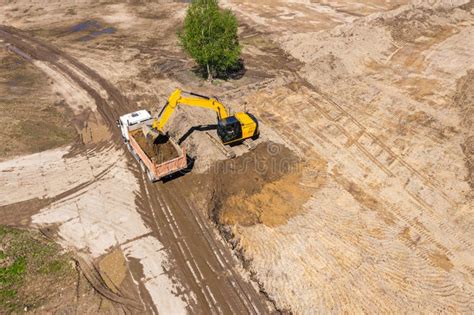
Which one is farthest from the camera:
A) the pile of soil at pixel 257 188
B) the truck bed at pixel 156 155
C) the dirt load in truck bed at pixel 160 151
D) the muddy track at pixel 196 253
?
the dirt load in truck bed at pixel 160 151

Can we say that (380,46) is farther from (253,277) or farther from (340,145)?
(253,277)

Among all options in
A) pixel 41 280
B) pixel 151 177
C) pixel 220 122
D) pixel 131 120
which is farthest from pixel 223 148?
pixel 41 280

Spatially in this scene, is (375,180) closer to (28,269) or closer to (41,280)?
(41,280)

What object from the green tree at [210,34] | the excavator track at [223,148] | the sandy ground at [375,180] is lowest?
the excavator track at [223,148]

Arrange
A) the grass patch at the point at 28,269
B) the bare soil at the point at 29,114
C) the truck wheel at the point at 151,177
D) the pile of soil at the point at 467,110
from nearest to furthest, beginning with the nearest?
the grass patch at the point at 28,269
the truck wheel at the point at 151,177
the pile of soil at the point at 467,110
the bare soil at the point at 29,114

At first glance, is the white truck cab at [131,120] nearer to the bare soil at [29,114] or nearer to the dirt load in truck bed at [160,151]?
the dirt load in truck bed at [160,151]

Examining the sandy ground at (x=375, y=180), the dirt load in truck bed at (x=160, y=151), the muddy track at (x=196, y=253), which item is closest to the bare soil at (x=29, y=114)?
the muddy track at (x=196, y=253)
